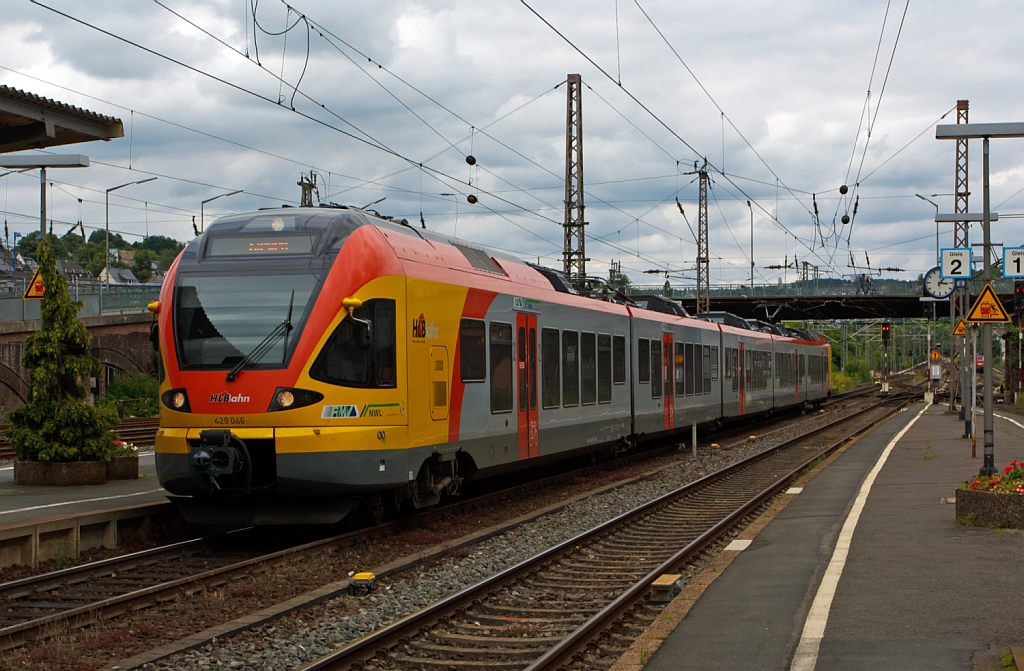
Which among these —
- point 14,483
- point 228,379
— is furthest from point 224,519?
point 14,483

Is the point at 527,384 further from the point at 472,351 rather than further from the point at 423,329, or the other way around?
the point at 423,329

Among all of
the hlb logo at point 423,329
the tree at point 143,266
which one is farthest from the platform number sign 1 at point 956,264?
the tree at point 143,266

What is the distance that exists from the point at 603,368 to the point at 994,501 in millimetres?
8534

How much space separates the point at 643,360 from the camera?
71.8 feet

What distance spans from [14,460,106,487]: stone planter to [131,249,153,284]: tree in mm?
98404

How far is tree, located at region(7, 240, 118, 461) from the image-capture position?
623 inches

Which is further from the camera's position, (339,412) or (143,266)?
(143,266)

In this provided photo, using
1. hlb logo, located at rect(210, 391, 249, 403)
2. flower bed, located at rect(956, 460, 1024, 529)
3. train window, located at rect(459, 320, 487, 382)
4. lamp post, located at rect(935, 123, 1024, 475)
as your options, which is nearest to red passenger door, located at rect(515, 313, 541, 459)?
train window, located at rect(459, 320, 487, 382)

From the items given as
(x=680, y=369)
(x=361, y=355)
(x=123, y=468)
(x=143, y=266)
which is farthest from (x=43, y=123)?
(x=143, y=266)

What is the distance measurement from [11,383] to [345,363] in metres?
21.6

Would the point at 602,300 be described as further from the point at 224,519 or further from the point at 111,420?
the point at 224,519

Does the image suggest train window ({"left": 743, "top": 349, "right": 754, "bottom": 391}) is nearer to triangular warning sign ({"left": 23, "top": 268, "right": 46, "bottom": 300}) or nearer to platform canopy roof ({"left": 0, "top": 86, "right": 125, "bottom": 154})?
triangular warning sign ({"left": 23, "top": 268, "right": 46, "bottom": 300})

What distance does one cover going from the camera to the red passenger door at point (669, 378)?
23641 mm

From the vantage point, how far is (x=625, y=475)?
770 inches
